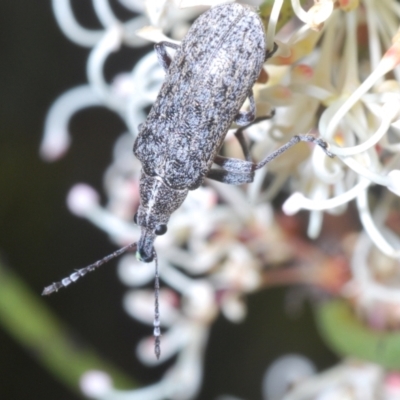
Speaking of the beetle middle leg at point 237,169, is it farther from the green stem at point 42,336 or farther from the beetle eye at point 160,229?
the green stem at point 42,336

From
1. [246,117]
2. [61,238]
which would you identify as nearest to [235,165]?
[246,117]

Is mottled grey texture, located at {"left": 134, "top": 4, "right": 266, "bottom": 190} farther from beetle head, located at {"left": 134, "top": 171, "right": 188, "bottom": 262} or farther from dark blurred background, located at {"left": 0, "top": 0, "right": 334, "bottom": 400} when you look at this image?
dark blurred background, located at {"left": 0, "top": 0, "right": 334, "bottom": 400}

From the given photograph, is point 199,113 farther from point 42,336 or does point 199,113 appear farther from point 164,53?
point 42,336

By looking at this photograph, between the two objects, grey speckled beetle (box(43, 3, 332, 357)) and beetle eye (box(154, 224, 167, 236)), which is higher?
grey speckled beetle (box(43, 3, 332, 357))

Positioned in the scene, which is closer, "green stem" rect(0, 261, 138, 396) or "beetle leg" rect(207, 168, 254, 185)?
"beetle leg" rect(207, 168, 254, 185)

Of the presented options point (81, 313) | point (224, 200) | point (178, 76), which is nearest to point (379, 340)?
point (224, 200)

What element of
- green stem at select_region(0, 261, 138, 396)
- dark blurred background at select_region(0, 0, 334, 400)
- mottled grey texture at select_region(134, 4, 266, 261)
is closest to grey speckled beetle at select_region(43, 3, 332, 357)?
mottled grey texture at select_region(134, 4, 266, 261)

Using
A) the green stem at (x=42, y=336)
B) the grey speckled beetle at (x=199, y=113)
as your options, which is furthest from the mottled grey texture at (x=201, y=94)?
the green stem at (x=42, y=336)
